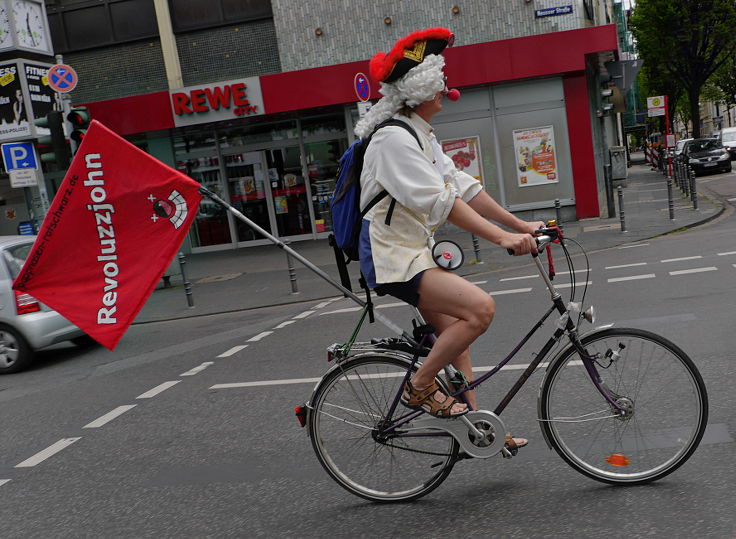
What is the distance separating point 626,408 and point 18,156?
43.2ft

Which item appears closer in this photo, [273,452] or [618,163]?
[273,452]

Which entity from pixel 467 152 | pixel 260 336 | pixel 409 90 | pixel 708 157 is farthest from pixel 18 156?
pixel 708 157

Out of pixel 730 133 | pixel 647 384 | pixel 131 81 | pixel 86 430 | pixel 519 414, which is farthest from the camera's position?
pixel 730 133

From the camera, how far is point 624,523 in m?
3.12

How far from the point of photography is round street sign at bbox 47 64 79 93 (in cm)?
1228

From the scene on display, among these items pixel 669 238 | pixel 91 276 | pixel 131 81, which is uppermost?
pixel 131 81

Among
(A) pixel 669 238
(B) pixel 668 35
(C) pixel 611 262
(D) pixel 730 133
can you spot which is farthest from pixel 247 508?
(D) pixel 730 133

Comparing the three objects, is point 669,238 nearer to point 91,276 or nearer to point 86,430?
point 86,430

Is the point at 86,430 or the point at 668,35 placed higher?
the point at 668,35

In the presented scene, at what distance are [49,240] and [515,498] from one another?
8.22 ft

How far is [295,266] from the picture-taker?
16609 millimetres

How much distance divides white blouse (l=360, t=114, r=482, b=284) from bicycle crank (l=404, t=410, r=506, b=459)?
28.2 inches

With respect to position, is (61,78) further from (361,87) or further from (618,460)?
(618,460)

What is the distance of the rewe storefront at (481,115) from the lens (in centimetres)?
1759
